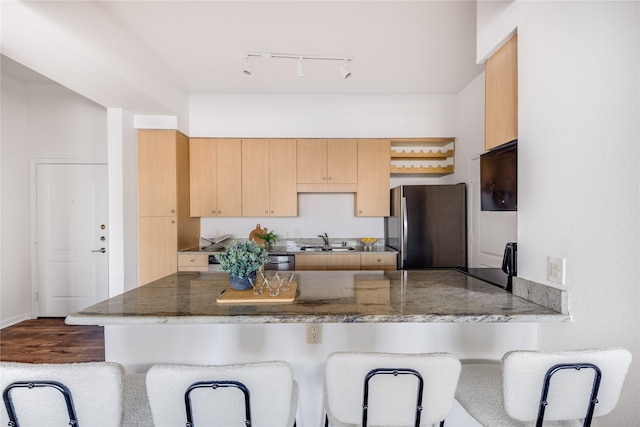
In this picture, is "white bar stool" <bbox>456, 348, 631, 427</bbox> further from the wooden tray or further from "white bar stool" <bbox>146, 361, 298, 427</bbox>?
the wooden tray

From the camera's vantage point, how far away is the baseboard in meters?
3.72

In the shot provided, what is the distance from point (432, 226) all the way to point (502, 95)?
1.92 meters

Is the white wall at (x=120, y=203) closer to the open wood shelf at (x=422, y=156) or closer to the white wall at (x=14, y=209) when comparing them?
the white wall at (x=14, y=209)

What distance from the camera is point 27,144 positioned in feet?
13.2

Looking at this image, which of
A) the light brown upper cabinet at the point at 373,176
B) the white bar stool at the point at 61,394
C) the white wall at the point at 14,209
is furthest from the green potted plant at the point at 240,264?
the white wall at the point at 14,209

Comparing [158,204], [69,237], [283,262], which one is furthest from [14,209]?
[283,262]

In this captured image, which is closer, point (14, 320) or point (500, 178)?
point (500, 178)

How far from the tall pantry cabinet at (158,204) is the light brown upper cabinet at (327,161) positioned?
1422 millimetres

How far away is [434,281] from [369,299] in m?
0.59

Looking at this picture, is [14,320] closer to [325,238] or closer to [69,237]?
[69,237]

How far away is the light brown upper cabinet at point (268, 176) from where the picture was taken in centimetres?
389

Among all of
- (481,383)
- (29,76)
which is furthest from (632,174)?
(29,76)

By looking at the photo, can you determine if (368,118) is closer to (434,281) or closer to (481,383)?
(434,281)

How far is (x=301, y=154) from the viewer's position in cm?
390
